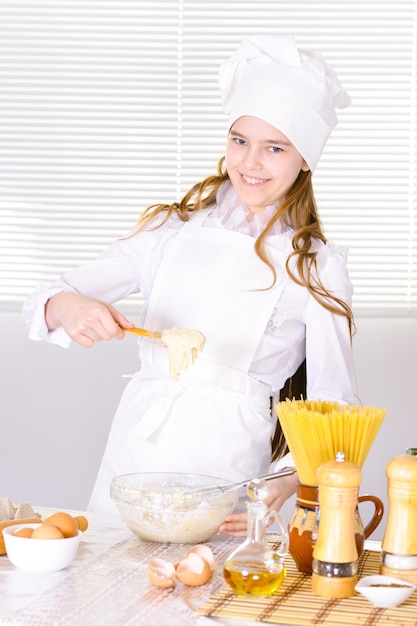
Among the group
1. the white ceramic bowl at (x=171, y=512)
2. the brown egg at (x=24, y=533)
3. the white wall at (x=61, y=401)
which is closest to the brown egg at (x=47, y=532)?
the brown egg at (x=24, y=533)

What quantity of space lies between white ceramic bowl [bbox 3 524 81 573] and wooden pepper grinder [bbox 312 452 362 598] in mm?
345

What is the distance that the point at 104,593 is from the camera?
4.09 feet

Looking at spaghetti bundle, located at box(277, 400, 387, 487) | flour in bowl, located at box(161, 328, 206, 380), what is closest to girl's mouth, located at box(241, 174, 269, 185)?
flour in bowl, located at box(161, 328, 206, 380)

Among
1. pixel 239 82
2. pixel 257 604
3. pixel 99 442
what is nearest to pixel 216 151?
pixel 99 442

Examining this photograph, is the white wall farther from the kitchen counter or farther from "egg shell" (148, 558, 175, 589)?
"egg shell" (148, 558, 175, 589)

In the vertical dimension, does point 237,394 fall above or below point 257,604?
above

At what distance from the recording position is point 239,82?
196 centimetres

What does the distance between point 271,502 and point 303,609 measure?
47cm

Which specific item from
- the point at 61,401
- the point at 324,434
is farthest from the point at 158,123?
the point at 324,434

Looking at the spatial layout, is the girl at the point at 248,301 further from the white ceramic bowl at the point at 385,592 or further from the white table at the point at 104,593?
the white ceramic bowl at the point at 385,592

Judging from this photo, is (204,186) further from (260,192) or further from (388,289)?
(388,289)

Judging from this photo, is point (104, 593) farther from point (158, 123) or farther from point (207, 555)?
point (158, 123)

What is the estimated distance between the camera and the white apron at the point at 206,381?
1854 mm

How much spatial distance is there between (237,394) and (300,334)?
0.19m
